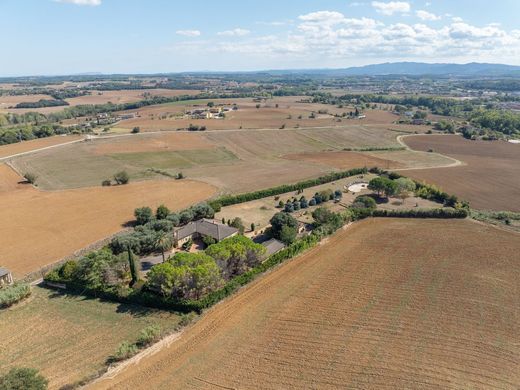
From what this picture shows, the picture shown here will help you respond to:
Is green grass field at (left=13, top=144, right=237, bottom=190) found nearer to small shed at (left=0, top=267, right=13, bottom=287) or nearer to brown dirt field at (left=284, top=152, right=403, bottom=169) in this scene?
brown dirt field at (left=284, top=152, right=403, bottom=169)

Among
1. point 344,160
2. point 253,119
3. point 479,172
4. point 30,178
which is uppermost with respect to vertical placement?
point 253,119

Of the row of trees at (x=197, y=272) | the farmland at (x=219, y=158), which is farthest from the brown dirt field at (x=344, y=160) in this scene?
the row of trees at (x=197, y=272)

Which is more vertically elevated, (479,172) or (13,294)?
(479,172)

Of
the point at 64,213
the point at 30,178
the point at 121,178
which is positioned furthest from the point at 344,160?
the point at 30,178

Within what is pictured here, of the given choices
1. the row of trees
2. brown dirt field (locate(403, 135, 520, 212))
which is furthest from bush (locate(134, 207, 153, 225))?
brown dirt field (locate(403, 135, 520, 212))

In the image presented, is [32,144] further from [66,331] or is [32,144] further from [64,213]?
[66,331]

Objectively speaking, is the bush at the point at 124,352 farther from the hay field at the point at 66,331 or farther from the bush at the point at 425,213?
the bush at the point at 425,213

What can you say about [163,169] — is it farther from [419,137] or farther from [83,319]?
[419,137]

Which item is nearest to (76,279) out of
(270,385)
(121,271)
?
(121,271)
